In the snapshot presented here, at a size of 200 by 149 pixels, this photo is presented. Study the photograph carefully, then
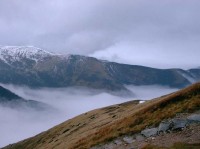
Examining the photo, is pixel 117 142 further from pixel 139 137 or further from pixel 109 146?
pixel 139 137

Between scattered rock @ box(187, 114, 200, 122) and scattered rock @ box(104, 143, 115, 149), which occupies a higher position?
scattered rock @ box(187, 114, 200, 122)

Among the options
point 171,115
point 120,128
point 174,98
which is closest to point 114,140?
point 120,128

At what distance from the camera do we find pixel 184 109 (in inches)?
1903

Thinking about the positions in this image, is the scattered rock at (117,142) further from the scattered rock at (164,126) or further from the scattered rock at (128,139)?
the scattered rock at (164,126)

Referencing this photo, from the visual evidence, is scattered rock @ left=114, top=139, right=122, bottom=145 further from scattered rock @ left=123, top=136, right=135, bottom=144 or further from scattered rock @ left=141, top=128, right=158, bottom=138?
scattered rock @ left=141, top=128, right=158, bottom=138

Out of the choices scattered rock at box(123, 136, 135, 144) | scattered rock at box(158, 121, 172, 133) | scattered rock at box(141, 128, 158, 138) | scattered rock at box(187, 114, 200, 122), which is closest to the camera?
scattered rock at box(187, 114, 200, 122)

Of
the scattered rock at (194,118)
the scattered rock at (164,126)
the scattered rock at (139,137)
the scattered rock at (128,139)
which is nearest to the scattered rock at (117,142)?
the scattered rock at (128,139)

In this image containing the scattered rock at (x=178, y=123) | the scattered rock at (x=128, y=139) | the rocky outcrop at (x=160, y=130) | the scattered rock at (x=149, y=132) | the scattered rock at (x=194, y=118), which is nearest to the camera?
the scattered rock at (x=178, y=123)

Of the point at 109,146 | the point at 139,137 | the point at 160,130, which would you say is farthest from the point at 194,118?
the point at 109,146

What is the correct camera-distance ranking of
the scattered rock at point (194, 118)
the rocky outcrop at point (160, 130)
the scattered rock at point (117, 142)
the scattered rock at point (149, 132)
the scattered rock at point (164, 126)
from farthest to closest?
the scattered rock at point (117, 142) < the scattered rock at point (149, 132) < the scattered rock at point (164, 126) < the scattered rock at point (194, 118) < the rocky outcrop at point (160, 130)

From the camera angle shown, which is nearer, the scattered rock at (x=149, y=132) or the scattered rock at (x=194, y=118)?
the scattered rock at (x=194, y=118)

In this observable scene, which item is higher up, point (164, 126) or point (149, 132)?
point (164, 126)

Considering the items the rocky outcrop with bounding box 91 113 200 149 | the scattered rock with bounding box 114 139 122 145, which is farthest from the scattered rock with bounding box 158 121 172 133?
the scattered rock with bounding box 114 139 122 145

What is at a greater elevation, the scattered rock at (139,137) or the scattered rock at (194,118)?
the scattered rock at (194,118)
